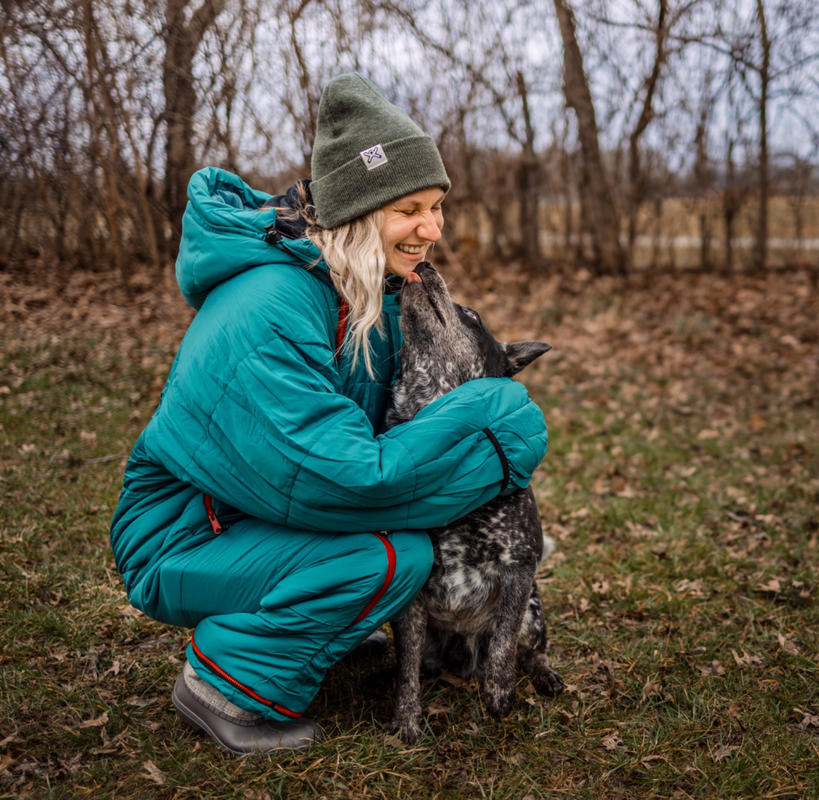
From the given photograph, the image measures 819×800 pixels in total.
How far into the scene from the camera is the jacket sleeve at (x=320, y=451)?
2469 millimetres

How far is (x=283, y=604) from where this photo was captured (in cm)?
257

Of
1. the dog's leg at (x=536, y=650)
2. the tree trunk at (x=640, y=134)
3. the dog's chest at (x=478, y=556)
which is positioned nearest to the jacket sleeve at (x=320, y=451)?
the dog's chest at (x=478, y=556)

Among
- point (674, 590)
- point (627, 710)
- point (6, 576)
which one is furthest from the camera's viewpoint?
point (674, 590)

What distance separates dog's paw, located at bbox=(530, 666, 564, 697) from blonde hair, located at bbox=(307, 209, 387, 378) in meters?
1.54

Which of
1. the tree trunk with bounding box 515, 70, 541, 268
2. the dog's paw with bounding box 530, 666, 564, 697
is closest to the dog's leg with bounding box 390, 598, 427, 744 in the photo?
the dog's paw with bounding box 530, 666, 564, 697

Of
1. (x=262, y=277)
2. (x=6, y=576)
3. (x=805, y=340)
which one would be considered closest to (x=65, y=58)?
(x=6, y=576)

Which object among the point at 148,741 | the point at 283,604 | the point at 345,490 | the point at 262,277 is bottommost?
the point at 148,741

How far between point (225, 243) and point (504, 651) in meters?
1.85

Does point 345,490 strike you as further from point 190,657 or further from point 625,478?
point 625,478

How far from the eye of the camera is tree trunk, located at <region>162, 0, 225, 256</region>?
7.30 metres

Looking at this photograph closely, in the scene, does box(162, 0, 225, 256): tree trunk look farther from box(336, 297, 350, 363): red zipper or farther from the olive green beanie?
box(336, 297, 350, 363): red zipper

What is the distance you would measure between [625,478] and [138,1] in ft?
20.7

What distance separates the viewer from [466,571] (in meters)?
2.98

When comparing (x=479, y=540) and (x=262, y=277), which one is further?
(x=479, y=540)
